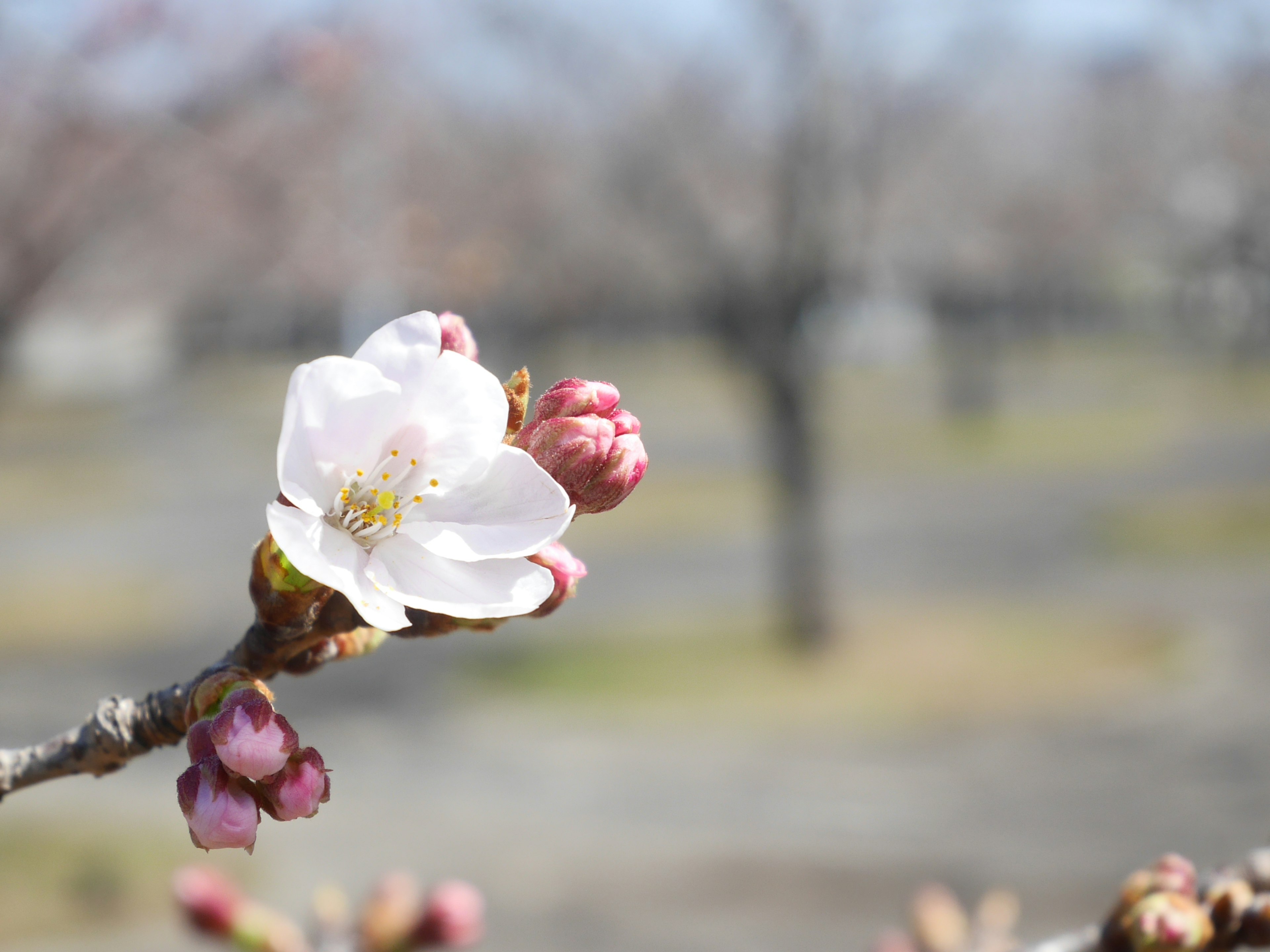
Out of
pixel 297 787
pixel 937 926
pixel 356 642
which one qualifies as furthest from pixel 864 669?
pixel 297 787

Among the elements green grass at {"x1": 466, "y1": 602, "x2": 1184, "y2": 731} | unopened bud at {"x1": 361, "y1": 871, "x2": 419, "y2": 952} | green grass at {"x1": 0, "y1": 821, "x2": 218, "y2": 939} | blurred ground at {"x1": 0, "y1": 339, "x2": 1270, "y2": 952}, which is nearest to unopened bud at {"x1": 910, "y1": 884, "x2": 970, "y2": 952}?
unopened bud at {"x1": 361, "y1": 871, "x2": 419, "y2": 952}

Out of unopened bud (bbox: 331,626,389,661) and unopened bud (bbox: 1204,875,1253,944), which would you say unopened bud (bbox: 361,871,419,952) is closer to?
unopened bud (bbox: 331,626,389,661)

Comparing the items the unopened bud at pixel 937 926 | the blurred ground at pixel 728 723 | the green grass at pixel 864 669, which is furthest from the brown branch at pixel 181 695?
the green grass at pixel 864 669

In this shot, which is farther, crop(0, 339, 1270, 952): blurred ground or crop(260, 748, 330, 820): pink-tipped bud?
crop(0, 339, 1270, 952): blurred ground

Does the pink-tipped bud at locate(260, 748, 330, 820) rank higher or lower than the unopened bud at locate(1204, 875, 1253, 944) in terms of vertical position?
higher

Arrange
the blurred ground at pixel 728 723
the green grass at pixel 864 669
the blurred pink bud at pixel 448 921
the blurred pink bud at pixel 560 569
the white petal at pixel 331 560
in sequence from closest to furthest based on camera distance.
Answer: the white petal at pixel 331 560 < the blurred pink bud at pixel 560 569 < the blurred pink bud at pixel 448 921 < the blurred ground at pixel 728 723 < the green grass at pixel 864 669

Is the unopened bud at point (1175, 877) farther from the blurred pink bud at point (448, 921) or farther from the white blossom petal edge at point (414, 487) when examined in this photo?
the blurred pink bud at point (448, 921)

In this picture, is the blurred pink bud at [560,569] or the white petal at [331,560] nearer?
the white petal at [331,560]

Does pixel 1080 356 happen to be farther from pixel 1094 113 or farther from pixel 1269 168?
pixel 1269 168
